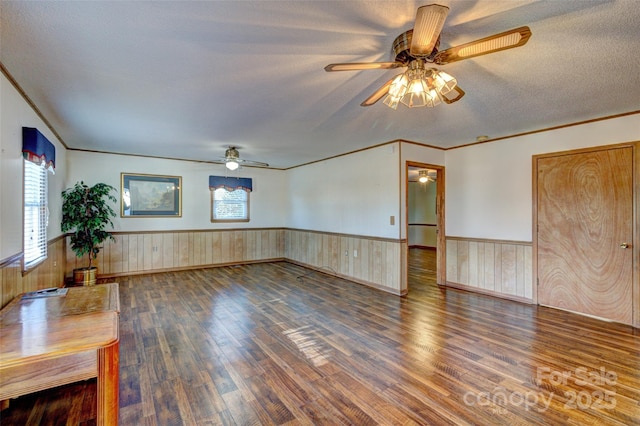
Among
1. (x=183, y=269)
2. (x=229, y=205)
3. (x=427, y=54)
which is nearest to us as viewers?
(x=427, y=54)

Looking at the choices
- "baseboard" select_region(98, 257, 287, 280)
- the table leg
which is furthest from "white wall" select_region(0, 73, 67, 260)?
"baseboard" select_region(98, 257, 287, 280)

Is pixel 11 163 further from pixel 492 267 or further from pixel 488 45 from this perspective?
pixel 492 267

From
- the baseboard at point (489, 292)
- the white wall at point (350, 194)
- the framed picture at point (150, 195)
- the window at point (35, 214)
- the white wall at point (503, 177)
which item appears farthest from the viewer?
the framed picture at point (150, 195)

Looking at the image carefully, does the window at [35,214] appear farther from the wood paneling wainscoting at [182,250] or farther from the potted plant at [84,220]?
the wood paneling wainscoting at [182,250]

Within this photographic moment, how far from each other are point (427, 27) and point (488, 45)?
388 mm

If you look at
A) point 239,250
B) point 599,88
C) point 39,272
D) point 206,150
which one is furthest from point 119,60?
point 239,250

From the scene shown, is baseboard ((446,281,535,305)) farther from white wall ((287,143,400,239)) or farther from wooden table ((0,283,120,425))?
wooden table ((0,283,120,425))

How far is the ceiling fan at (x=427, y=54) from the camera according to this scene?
1451 millimetres

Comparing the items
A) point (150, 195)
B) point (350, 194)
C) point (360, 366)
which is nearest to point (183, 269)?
point (150, 195)

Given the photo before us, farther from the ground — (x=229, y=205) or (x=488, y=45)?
(x=488, y=45)

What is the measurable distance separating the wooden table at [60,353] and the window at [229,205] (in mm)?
4995

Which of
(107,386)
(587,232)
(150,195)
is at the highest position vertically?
(150,195)

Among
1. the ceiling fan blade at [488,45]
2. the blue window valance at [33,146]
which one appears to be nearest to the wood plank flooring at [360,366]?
the blue window valance at [33,146]

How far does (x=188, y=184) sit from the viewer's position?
Result: 651 centimetres
